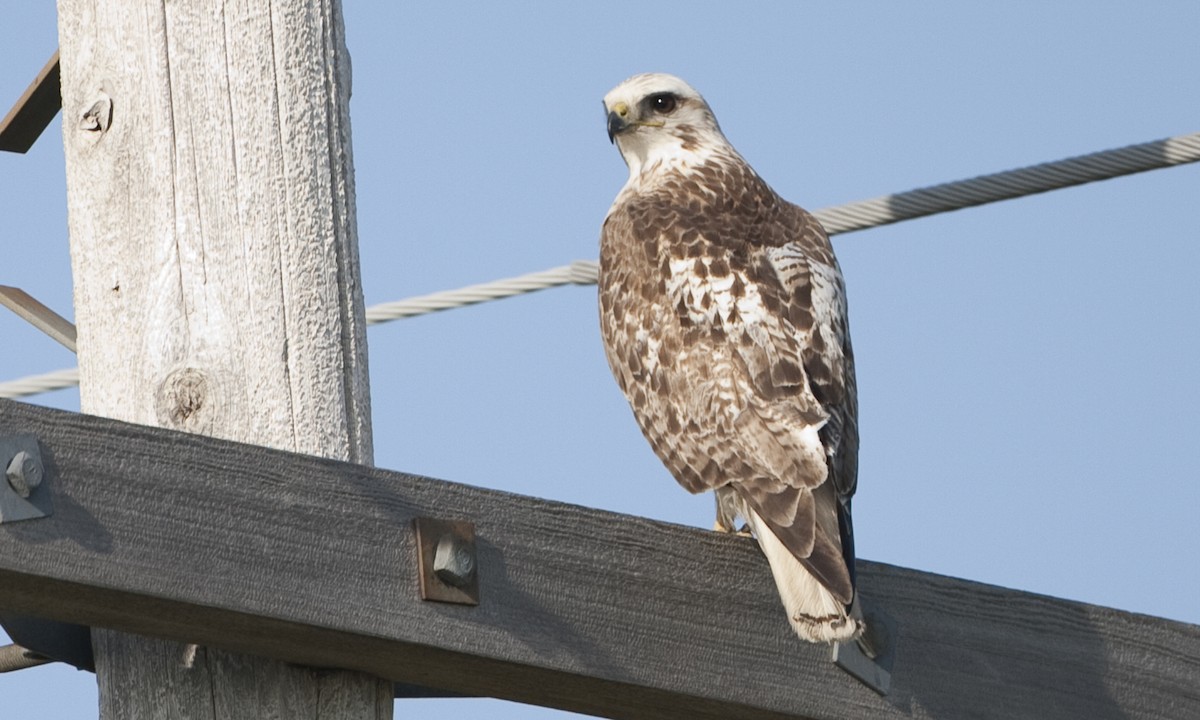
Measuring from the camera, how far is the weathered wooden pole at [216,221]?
234 centimetres

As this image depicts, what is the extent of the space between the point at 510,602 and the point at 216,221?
0.72 meters

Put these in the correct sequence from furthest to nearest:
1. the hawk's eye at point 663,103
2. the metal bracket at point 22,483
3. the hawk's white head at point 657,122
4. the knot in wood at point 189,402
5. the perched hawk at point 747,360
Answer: the hawk's eye at point 663,103 → the hawk's white head at point 657,122 → the perched hawk at point 747,360 → the knot in wood at point 189,402 → the metal bracket at point 22,483

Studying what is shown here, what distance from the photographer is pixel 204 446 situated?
6.30 ft

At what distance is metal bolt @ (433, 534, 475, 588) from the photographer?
2.05 meters

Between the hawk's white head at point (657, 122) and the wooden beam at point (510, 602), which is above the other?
the hawk's white head at point (657, 122)

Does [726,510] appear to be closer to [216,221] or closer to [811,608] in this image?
[811,608]

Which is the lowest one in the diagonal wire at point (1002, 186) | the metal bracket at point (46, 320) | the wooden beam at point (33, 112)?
the metal bracket at point (46, 320)

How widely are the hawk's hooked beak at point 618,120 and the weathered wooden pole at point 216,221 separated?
2.15 meters

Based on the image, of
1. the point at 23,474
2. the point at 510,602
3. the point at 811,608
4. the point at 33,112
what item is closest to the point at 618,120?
the point at 33,112

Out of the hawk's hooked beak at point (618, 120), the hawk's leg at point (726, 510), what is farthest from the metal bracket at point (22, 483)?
the hawk's hooked beak at point (618, 120)

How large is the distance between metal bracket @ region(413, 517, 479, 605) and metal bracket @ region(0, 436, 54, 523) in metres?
0.46

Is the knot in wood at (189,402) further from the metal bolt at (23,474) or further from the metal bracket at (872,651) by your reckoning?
the metal bracket at (872,651)

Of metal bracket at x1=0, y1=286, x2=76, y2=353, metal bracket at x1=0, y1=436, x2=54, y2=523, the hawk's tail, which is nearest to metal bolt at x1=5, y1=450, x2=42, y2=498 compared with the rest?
metal bracket at x1=0, y1=436, x2=54, y2=523

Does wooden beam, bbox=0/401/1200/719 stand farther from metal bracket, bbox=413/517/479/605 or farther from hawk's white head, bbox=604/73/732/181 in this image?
hawk's white head, bbox=604/73/732/181
